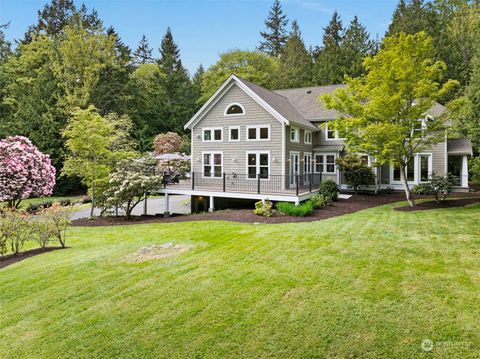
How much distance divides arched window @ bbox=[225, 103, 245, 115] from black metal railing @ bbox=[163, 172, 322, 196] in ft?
12.7

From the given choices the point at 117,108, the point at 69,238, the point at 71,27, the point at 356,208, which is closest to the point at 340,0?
the point at 356,208

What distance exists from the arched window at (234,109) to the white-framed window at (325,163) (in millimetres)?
7087

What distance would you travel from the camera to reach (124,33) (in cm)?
4441

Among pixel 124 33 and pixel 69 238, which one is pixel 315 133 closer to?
pixel 69 238

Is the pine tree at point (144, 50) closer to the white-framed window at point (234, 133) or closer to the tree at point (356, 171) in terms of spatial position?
the white-framed window at point (234, 133)

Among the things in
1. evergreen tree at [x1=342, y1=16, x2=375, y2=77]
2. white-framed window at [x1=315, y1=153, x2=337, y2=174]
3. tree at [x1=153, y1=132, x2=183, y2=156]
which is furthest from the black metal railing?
evergreen tree at [x1=342, y1=16, x2=375, y2=77]

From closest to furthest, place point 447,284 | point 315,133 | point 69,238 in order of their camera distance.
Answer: point 447,284 < point 69,238 < point 315,133

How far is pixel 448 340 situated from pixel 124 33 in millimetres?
49957

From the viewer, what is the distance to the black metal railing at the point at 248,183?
699 inches

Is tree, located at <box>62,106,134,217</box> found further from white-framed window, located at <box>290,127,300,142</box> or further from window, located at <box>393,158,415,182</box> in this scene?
window, located at <box>393,158,415,182</box>

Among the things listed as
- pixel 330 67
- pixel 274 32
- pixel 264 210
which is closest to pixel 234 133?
pixel 264 210

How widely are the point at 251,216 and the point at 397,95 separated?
28.1 ft

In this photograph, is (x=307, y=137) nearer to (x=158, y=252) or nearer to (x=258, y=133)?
(x=258, y=133)

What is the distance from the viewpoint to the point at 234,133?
2012 cm
